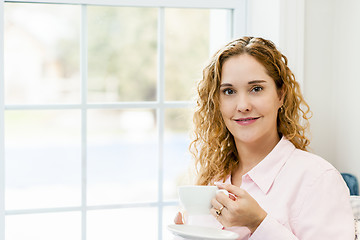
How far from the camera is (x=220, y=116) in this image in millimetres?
1709

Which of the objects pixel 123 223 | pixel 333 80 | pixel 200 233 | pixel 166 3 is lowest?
pixel 123 223

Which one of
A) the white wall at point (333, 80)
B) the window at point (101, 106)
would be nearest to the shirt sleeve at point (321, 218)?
the white wall at point (333, 80)

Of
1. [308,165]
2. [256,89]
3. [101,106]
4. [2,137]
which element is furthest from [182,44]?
[308,165]

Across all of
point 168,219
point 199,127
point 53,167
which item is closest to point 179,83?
point 168,219

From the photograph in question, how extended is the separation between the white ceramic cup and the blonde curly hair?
395 mm

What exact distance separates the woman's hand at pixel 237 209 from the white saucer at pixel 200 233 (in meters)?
0.04

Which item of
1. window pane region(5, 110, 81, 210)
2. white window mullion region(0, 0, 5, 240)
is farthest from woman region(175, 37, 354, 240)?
window pane region(5, 110, 81, 210)

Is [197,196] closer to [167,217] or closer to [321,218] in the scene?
[321,218]

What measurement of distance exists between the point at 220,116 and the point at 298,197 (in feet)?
1.45

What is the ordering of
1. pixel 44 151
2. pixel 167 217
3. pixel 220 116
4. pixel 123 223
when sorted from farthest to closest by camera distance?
1. pixel 44 151
2. pixel 123 223
3. pixel 167 217
4. pixel 220 116

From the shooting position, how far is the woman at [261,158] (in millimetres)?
1321

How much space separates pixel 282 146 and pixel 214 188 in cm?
36

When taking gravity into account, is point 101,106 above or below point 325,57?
below

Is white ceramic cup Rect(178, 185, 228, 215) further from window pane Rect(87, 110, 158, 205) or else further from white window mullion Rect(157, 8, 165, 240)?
window pane Rect(87, 110, 158, 205)
